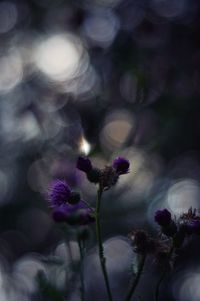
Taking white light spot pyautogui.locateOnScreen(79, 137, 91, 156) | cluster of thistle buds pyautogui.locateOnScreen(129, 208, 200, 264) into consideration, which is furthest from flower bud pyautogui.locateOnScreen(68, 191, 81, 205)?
white light spot pyautogui.locateOnScreen(79, 137, 91, 156)

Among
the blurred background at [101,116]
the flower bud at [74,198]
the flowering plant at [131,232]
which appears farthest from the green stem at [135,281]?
the blurred background at [101,116]

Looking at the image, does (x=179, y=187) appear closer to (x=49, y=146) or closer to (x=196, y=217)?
(x=49, y=146)

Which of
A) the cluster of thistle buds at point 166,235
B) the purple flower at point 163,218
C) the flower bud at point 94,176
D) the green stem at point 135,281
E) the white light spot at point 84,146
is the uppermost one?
the white light spot at point 84,146

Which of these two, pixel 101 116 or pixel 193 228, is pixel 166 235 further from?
pixel 101 116

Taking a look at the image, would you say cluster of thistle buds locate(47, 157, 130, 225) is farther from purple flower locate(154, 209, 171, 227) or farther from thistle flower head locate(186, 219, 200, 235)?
thistle flower head locate(186, 219, 200, 235)

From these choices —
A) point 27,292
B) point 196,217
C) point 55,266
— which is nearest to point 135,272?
point 196,217

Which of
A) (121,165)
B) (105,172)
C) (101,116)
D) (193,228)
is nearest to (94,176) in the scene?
(105,172)

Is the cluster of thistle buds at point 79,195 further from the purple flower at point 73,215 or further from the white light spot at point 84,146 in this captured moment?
the white light spot at point 84,146
